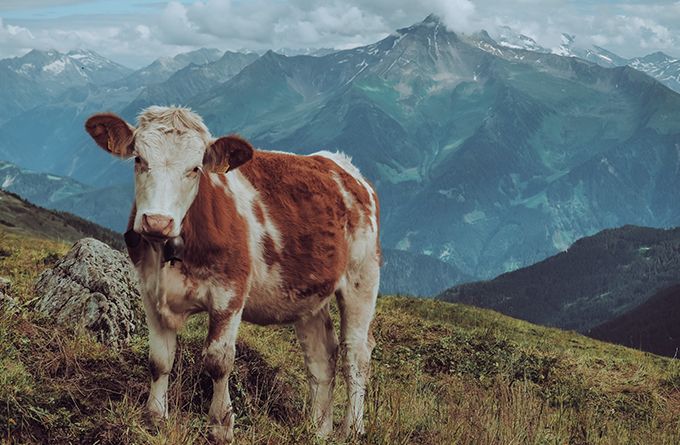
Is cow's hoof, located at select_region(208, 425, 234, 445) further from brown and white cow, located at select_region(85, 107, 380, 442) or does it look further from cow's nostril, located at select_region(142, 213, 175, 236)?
cow's nostril, located at select_region(142, 213, 175, 236)

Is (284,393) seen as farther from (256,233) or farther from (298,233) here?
(256,233)

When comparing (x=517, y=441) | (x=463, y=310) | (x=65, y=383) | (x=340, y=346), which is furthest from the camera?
(x=463, y=310)

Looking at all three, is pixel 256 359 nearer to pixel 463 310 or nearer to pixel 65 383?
pixel 65 383

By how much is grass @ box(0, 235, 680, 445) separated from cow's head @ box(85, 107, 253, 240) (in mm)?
1584

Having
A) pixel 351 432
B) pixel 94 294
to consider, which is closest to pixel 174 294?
pixel 351 432

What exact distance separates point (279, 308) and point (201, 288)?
1346 millimetres

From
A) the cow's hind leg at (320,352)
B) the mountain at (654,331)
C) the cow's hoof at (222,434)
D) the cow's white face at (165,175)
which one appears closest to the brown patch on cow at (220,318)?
the cow's hoof at (222,434)

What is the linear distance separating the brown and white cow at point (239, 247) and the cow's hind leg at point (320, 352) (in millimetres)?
13

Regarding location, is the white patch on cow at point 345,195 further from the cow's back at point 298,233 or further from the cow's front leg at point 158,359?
the cow's front leg at point 158,359

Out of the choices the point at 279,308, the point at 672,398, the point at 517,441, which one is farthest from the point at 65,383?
the point at 672,398

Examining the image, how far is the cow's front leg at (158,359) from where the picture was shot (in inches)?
258

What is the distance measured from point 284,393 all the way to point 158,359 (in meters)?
2.66

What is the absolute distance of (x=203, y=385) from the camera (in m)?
8.29

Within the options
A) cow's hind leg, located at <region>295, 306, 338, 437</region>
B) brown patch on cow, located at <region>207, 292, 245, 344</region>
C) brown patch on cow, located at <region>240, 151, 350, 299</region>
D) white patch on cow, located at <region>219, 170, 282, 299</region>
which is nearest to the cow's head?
white patch on cow, located at <region>219, 170, 282, 299</region>
